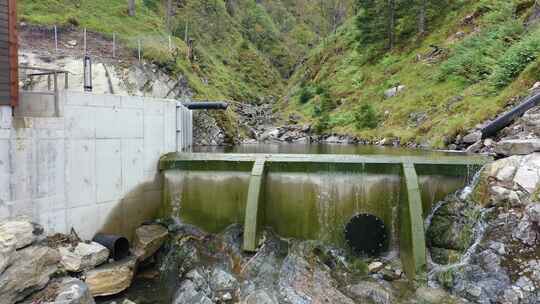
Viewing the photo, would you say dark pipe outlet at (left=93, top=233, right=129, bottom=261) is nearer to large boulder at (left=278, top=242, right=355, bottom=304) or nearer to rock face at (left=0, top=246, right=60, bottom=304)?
rock face at (left=0, top=246, right=60, bottom=304)

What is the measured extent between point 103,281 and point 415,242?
782 centimetres

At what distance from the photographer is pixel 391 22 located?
122 feet

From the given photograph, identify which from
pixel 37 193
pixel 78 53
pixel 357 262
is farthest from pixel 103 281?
pixel 78 53

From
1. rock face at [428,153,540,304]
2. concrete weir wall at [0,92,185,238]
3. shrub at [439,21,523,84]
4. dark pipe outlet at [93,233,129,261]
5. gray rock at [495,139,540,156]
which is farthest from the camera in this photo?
shrub at [439,21,523,84]

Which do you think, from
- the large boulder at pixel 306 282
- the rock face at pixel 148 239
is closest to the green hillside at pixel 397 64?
the large boulder at pixel 306 282

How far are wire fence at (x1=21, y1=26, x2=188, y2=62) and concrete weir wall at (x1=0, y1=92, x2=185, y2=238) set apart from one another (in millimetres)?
13506

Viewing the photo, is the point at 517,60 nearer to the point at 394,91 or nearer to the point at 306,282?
the point at 394,91

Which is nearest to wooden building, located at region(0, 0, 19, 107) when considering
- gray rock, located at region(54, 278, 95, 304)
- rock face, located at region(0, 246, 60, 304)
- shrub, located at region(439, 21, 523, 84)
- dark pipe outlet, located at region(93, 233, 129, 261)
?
rock face, located at region(0, 246, 60, 304)

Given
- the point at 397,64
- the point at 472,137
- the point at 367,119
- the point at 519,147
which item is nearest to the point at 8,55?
the point at 519,147

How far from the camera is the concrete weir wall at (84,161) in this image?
8.73 m

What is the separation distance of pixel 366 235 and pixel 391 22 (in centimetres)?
3220

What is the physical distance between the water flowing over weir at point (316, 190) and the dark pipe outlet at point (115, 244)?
2236mm

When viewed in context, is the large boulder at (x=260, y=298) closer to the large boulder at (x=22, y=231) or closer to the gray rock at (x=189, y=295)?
the gray rock at (x=189, y=295)

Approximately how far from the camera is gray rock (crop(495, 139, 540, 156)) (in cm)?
953
